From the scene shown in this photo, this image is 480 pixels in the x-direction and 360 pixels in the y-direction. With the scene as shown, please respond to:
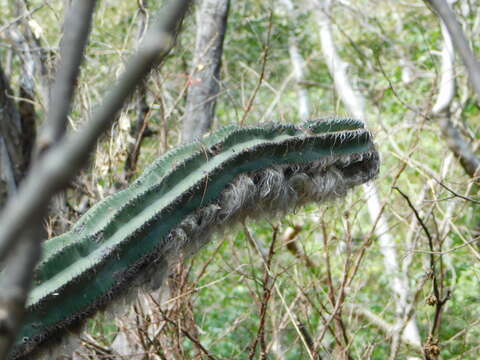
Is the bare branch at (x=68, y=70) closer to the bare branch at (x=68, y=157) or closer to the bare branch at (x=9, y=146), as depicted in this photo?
the bare branch at (x=68, y=157)

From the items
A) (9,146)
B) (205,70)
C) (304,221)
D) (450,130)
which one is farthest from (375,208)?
(9,146)

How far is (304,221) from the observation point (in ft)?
22.6

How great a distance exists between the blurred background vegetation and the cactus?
17cm

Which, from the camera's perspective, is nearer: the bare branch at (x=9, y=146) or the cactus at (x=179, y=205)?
the cactus at (x=179, y=205)

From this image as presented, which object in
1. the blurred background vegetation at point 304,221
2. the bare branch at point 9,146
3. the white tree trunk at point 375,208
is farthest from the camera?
the bare branch at point 9,146

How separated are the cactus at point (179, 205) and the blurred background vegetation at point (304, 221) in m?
0.17

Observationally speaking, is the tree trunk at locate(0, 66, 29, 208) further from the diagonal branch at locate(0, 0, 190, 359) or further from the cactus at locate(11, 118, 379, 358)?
the diagonal branch at locate(0, 0, 190, 359)

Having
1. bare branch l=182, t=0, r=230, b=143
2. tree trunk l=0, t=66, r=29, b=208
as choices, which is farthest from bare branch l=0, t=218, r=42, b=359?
tree trunk l=0, t=66, r=29, b=208

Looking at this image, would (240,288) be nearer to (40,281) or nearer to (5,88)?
(5,88)

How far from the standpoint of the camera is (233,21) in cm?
1076

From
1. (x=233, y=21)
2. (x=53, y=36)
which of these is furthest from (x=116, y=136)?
(x=233, y=21)

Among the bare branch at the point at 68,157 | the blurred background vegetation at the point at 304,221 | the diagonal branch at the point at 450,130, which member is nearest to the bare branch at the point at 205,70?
the blurred background vegetation at the point at 304,221

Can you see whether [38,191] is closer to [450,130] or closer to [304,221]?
[450,130]

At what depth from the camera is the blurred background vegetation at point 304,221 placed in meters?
3.71
